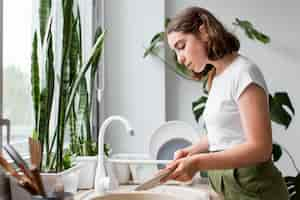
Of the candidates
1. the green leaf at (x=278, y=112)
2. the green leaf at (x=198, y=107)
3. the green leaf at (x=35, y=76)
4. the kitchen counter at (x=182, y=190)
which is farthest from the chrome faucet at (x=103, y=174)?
the green leaf at (x=278, y=112)

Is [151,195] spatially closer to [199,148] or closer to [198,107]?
[199,148]

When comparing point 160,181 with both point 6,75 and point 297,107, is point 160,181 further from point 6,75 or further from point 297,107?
point 297,107

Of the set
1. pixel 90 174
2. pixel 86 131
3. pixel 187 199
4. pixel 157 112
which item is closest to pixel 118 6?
pixel 157 112

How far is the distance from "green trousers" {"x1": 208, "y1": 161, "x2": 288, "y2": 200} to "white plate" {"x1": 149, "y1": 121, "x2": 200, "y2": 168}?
68 centimetres

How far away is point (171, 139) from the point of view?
7.50 ft

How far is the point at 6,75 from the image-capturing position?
174cm

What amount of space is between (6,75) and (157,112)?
121 centimetres

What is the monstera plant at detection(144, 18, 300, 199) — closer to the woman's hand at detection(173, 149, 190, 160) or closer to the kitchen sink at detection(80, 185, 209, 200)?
the woman's hand at detection(173, 149, 190, 160)

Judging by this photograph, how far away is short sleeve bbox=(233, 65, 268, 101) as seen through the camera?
1.42 metres

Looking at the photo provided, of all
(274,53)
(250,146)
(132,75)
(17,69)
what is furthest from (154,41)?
(250,146)

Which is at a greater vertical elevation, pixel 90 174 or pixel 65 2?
pixel 65 2

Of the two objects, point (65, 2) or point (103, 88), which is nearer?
point (65, 2)

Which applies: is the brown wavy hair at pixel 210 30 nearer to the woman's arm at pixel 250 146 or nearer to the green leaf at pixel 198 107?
the woman's arm at pixel 250 146

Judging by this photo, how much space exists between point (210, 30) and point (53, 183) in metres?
0.74
